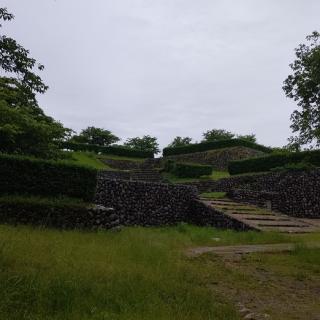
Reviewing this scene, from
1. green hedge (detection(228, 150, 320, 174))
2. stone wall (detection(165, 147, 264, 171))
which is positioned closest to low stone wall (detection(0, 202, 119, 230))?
green hedge (detection(228, 150, 320, 174))

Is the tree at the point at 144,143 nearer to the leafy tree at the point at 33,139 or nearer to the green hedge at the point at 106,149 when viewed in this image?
the green hedge at the point at 106,149

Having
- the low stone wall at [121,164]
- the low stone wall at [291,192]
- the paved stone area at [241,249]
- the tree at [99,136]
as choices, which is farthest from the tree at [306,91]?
the tree at [99,136]

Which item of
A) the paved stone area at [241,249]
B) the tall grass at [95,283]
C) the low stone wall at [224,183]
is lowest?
the paved stone area at [241,249]

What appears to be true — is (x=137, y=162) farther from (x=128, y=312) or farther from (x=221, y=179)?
(x=128, y=312)

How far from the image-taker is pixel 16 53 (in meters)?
7.45

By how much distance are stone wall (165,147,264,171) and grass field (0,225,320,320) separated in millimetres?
27557

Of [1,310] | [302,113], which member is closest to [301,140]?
[302,113]

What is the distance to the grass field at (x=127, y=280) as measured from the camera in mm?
5344

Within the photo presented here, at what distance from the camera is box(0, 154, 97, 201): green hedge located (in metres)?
13.3

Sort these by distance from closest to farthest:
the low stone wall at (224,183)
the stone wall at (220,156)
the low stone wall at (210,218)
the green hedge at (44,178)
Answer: the green hedge at (44,178), the low stone wall at (210,218), the low stone wall at (224,183), the stone wall at (220,156)

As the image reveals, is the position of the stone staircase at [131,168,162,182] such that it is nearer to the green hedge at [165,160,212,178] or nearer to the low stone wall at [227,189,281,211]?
the green hedge at [165,160,212,178]

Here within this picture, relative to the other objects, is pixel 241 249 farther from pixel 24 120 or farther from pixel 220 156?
pixel 220 156

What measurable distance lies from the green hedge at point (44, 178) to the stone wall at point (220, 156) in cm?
2504

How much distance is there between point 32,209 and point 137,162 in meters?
26.4
